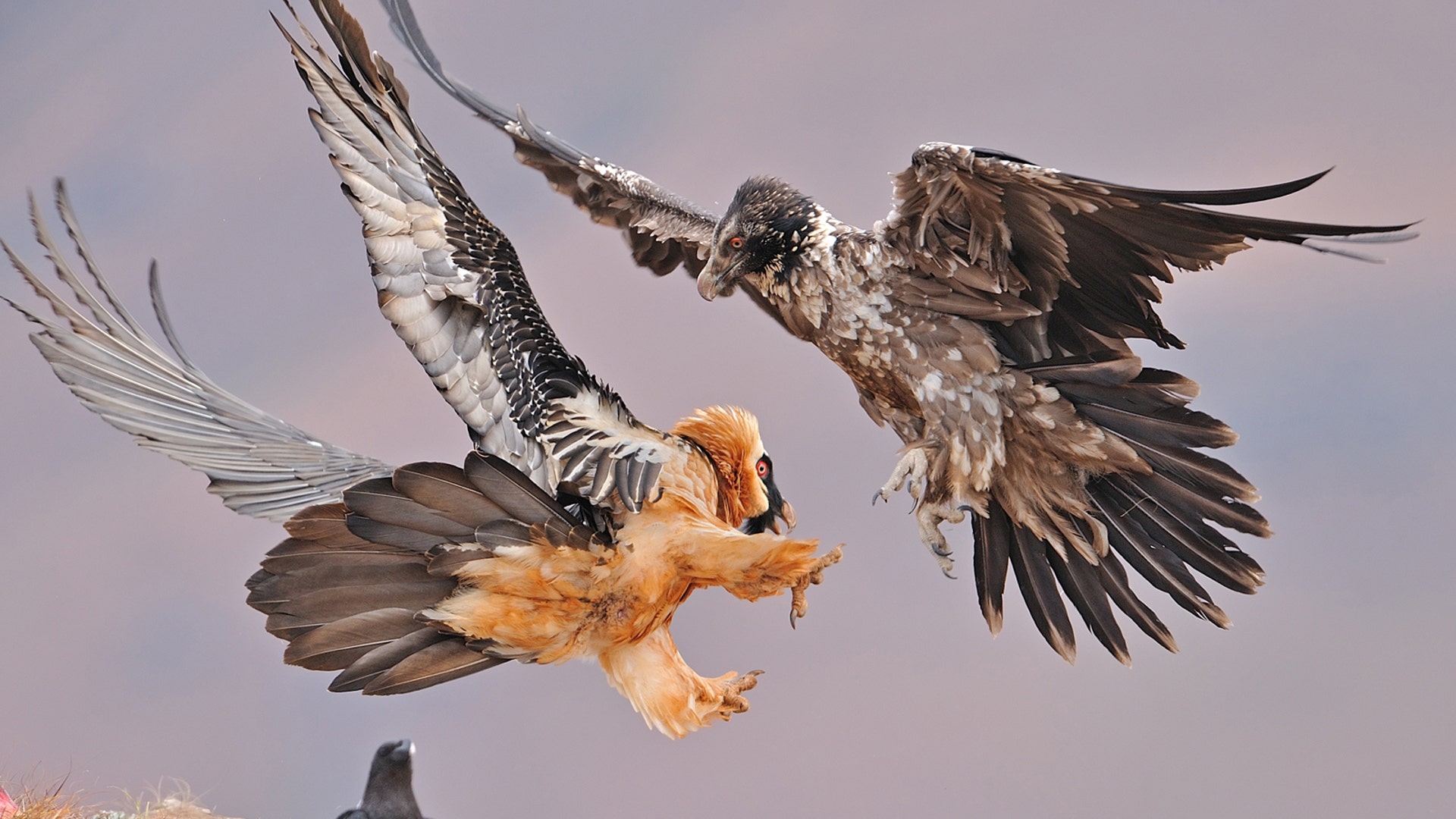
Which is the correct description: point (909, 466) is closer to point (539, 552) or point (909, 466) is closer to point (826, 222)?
point (826, 222)

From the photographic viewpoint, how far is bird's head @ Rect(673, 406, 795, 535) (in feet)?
9.63

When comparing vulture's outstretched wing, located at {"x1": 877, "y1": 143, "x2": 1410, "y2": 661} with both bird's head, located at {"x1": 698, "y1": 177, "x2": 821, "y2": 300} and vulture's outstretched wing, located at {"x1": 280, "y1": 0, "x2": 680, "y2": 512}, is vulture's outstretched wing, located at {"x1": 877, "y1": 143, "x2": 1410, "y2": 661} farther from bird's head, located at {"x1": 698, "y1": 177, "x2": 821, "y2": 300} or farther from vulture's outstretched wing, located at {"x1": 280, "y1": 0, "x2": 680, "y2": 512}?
vulture's outstretched wing, located at {"x1": 280, "y1": 0, "x2": 680, "y2": 512}

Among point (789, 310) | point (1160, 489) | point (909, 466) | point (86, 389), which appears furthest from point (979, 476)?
point (86, 389)

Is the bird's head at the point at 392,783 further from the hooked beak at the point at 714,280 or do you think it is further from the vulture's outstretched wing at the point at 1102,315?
the vulture's outstretched wing at the point at 1102,315

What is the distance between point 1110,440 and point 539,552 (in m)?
1.46

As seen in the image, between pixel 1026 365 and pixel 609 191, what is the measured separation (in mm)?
1587

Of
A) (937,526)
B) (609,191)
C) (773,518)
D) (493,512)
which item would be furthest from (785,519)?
(609,191)

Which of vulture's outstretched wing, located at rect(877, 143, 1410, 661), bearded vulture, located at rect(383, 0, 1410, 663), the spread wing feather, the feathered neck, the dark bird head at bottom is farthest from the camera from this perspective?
the dark bird head at bottom

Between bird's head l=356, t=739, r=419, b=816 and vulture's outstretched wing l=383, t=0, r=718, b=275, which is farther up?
vulture's outstretched wing l=383, t=0, r=718, b=275

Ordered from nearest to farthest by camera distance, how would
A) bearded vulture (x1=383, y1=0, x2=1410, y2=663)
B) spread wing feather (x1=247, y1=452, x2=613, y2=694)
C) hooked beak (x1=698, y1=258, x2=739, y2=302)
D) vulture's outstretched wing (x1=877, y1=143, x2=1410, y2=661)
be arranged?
spread wing feather (x1=247, y1=452, x2=613, y2=694)
vulture's outstretched wing (x1=877, y1=143, x2=1410, y2=661)
bearded vulture (x1=383, y1=0, x2=1410, y2=663)
hooked beak (x1=698, y1=258, x2=739, y2=302)

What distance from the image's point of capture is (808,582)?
8.63 feet

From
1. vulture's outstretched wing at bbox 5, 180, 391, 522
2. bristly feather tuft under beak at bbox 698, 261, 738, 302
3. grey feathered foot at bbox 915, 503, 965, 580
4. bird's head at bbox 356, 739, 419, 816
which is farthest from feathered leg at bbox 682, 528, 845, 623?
bird's head at bbox 356, 739, 419, 816

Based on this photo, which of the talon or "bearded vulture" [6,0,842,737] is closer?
"bearded vulture" [6,0,842,737]

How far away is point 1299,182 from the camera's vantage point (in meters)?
2.20
